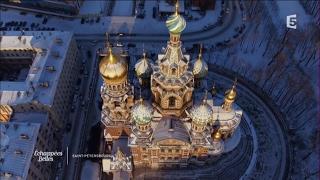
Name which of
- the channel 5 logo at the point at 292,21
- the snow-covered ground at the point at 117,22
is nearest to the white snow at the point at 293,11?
the channel 5 logo at the point at 292,21

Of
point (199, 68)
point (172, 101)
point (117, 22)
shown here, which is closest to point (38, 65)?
point (117, 22)

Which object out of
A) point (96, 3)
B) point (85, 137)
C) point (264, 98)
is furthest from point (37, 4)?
point (264, 98)

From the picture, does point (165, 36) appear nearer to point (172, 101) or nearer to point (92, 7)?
point (92, 7)

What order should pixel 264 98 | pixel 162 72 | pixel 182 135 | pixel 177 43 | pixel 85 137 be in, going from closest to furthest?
1. pixel 177 43
2. pixel 162 72
3. pixel 182 135
4. pixel 85 137
5. pixel 264 98

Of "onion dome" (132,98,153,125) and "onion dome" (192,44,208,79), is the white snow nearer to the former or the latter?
"onion dome" (192,44,208,79)

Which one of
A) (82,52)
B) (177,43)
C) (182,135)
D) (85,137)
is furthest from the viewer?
(82,52)

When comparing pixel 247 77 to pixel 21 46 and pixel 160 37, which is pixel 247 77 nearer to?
pixel 160 37
